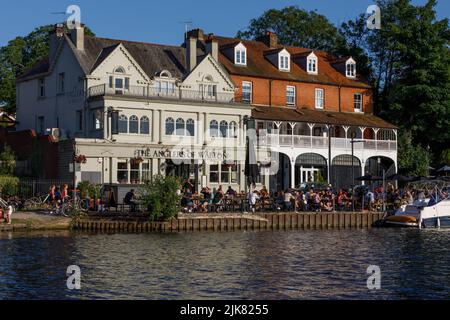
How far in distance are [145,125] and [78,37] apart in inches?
345

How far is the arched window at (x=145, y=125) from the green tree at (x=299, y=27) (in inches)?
1165

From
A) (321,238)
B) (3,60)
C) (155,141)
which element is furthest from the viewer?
(3,60)

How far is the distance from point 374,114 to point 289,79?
13.0m

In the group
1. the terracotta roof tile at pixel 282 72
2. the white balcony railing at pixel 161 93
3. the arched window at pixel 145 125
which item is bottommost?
the arched window at pixel 145 125

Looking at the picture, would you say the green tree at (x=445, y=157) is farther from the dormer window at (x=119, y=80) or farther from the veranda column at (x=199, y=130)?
the dormer window at (x=119, y=80)

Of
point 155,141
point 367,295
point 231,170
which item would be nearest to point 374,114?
point 231,170

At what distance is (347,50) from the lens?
8188cm

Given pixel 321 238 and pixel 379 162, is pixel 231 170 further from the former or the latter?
pixel 321 238

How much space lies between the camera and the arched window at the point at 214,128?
6475 cm

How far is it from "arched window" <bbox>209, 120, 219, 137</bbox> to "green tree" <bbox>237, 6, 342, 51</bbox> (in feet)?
82.3

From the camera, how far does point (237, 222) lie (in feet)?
162

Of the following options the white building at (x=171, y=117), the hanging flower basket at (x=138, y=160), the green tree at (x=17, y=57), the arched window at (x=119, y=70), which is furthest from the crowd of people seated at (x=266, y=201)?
the green tree at (x=17, y=57)

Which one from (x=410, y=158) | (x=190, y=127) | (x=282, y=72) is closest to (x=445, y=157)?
(x=410, y=158)
